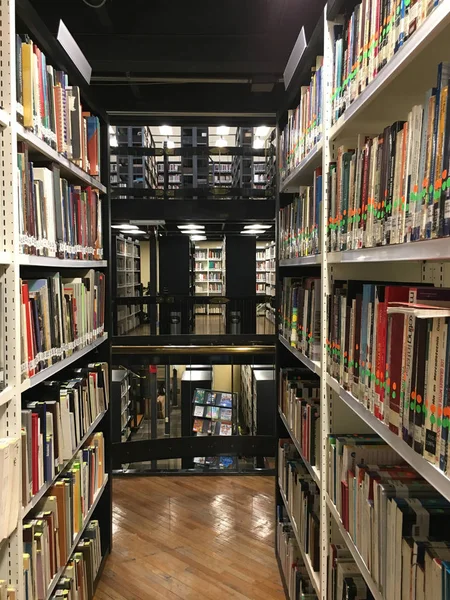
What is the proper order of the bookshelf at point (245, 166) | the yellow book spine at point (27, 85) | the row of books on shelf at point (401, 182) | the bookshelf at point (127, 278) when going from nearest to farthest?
1. the row of books on shelf at point (401, 182)
2. the yellow book spine at point (27, 85)
3. the bookshelf at point (245, 166)
4. the bookshelf at point (127, 278)

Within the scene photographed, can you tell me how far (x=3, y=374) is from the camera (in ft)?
4.83

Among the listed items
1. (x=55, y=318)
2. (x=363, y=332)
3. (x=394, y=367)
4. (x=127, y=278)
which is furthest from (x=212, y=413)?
(x=127, y=278)

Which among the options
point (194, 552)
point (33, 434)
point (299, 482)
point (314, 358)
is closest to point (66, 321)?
point (33, 434)

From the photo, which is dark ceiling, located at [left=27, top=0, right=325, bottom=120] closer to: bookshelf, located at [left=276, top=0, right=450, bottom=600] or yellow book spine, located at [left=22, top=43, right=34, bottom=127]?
bookshelf, located at [left=276, top=0, right=450, bottom=600]

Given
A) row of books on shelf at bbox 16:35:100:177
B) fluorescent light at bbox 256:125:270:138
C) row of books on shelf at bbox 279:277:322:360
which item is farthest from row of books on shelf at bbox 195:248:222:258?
row of books on shelf at bbox 16:35:100:177

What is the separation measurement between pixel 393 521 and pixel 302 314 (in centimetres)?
125

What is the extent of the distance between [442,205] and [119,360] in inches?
159

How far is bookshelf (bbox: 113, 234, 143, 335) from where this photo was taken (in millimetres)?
11690

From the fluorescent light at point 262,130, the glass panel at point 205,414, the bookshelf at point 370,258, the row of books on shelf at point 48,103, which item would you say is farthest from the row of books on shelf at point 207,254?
the bookshelf at point 370,258

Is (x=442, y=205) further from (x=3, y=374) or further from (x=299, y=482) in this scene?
(x=299, y=482)

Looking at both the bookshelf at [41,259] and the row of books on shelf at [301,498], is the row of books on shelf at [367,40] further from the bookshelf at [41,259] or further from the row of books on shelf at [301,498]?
the row of books on shelf at [301,498]

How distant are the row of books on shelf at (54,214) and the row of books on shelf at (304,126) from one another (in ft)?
3.60

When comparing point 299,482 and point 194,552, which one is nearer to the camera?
point 299,482

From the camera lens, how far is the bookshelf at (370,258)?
930mm
